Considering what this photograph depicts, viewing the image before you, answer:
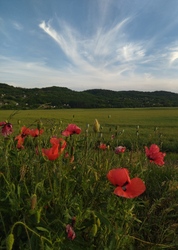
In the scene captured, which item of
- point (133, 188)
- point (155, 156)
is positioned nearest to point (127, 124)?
point (155, 156)

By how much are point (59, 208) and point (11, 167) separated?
0.72 m

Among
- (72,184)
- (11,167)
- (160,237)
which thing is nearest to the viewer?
(72,184)

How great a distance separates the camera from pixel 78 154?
252cm

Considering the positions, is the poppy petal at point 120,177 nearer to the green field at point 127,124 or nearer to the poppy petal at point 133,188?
the poppy petal at point 133,188

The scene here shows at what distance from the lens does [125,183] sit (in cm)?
141

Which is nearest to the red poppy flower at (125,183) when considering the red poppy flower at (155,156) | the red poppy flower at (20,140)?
the red poppy flower at (155,156)

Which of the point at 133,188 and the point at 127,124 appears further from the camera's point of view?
the point at 127,124

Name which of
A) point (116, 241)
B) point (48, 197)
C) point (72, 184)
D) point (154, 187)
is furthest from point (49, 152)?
point (154, 187)

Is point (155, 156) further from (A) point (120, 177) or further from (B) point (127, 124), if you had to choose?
(B) point (127, 124)

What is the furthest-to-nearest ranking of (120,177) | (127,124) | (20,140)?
(127,124) < (20,140) < (120,177)

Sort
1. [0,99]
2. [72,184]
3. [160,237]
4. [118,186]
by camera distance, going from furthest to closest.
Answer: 1. [160,237]
2. [72,184]
3. [0,99]
4. [118,186]

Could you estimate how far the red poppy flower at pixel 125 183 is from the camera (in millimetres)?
1379

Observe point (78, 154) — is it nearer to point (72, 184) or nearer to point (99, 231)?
point (72, 184)

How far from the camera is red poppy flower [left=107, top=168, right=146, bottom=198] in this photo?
1.38 meters
